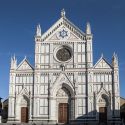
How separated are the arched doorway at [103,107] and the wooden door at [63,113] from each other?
524cm

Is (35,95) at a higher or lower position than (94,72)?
lower

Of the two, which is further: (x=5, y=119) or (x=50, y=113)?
(x=5, y=119)

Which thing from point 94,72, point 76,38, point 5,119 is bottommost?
point 5,119

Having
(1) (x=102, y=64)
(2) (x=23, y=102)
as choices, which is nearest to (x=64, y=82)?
(1) (x=102, y=64)

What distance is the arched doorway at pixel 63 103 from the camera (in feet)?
180

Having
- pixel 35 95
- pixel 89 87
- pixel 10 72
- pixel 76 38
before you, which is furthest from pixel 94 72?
pixel 10 72

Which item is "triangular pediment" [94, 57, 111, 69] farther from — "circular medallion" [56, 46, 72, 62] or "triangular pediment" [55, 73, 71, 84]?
"triangular pediment" [55, 73, 71, 84]

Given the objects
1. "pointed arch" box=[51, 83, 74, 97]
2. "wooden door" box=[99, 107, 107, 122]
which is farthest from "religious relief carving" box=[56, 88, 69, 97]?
"wooden door" box=[99, 107, 107, 122]

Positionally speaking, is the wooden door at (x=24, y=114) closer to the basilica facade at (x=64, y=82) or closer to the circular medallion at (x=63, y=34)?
the basilica facade at (x=64, y=82)

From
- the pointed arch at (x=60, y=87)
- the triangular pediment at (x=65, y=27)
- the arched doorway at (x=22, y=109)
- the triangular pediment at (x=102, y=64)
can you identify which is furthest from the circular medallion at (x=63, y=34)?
the arched doorway at (x=22, y=109)

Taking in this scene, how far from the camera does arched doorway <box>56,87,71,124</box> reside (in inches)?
2159

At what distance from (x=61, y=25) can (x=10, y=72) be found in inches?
437

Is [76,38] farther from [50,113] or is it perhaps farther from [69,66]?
[50,113]

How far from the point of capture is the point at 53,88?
5491 centimetres
